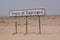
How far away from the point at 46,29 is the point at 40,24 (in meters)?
0.06

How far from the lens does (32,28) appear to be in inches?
33.2

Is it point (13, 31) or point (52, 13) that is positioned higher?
point (52, 13)

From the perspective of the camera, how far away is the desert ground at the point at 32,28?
0.83 meters

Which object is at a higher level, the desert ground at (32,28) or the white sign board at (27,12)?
the white sign board at (27,12)

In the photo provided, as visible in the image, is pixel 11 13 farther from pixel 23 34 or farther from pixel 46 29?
pixel 46 29

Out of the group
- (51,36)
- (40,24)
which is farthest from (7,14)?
(51,36)

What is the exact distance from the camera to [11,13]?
2.78ft

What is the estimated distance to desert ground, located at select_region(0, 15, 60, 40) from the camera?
2.73 ft

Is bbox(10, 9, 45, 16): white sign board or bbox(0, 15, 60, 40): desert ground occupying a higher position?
bbox(10, 9, 45, 16): white sign board

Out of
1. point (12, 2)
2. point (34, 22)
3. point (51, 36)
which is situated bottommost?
point (51, 36)

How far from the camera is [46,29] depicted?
837 mm

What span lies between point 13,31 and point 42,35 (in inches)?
9.1

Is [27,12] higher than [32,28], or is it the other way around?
[27,12]

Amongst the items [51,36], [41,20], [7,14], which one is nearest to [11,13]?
[7,14]
